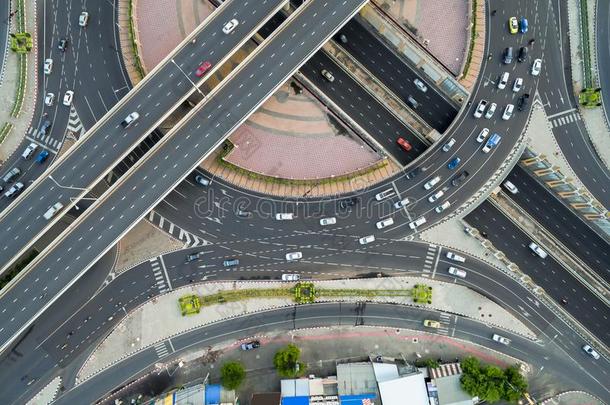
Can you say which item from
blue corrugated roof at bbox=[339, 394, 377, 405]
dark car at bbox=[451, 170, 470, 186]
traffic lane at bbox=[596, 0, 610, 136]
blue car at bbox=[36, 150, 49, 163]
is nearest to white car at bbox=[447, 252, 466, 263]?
dark car at bbox=[451, 170, 470, 186]

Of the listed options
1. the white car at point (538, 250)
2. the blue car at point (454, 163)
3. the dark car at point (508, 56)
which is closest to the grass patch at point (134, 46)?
the blue car at point (454, 163)

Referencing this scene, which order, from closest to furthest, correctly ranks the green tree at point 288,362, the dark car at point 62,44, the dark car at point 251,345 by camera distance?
the green tree at point 288,362 → the dark car at point 251,345 → the dark car at point 62,44

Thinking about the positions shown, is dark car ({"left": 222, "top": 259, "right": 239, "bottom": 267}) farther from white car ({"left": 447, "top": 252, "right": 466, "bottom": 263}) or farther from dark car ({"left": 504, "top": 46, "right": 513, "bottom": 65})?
dark car ({"left": 504, "top": 46, "right": 513, "bottom": 65})

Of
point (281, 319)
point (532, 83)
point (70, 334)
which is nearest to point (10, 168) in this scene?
point (70, 334)

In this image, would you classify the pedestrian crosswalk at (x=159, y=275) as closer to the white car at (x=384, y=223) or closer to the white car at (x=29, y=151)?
the white car at (x=29, y=151)

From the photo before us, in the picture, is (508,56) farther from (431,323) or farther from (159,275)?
(159,275)
